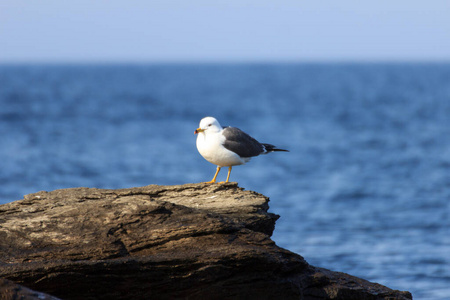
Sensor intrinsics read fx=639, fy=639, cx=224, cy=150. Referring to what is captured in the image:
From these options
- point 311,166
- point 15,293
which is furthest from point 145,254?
point 311,166

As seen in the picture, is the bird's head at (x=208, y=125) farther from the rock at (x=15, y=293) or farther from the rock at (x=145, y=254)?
the rock at (x=15, y=293)

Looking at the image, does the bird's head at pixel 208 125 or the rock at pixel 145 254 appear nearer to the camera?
the rock at pixel 145 254

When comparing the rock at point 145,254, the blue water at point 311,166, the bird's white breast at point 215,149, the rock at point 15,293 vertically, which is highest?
the blue water at point 311,166

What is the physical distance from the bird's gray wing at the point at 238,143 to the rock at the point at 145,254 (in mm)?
1161

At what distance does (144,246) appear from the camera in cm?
653

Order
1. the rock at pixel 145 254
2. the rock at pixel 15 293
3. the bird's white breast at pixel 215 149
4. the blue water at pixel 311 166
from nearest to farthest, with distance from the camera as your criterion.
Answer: the rock at pixel 15 293 → the rock at pixel 145 254 → the bird's white breast at pixel 215 149 → the blue water at pixel 311 166

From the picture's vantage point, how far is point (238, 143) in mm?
8336

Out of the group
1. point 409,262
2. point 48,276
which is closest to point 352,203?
point 409,262

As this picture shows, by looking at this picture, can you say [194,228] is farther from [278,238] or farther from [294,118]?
[294,118]

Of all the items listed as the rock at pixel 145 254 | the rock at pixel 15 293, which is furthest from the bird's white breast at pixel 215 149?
the rock at pixel 15 293

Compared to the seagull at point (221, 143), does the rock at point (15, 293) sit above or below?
below

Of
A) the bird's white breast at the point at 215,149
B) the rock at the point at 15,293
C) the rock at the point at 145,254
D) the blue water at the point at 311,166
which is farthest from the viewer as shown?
the blue water at the point at 311,166

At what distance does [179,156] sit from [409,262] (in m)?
18.3

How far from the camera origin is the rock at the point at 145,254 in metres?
6.08
